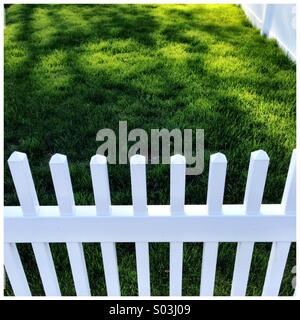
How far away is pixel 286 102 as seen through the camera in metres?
3.53

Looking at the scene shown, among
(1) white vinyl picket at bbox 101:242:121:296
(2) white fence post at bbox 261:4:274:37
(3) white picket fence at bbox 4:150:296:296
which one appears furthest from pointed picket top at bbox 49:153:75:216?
(2) white fence post at bbox 261:4:274:37

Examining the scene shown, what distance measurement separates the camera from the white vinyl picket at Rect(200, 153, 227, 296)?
130cm

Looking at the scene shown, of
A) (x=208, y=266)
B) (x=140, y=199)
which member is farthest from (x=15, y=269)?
(x=208, y=266)

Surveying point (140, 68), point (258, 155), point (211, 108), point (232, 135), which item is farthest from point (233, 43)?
point (258, 155)

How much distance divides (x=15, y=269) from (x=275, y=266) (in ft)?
3.21

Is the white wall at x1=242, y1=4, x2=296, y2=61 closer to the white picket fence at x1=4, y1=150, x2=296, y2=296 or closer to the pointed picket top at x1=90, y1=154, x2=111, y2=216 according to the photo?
the white picket fence at x1=4, y1=150, x2=296, y2=296

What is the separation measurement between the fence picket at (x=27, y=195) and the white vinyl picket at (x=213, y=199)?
0.57 m

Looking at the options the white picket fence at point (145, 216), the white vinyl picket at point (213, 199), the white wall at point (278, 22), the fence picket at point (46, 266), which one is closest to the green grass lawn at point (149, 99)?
the white wall at point (278, 22)

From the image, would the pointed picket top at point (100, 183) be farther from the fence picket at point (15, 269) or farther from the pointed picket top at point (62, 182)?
the fence picket at point (15, 269)

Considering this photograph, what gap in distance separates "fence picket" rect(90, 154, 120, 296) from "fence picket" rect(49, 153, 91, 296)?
0.28 feet

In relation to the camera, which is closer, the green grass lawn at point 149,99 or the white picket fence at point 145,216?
the white picket fence at point 145,216

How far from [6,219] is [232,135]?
6.47 ft

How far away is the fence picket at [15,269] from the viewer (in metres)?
1.55
